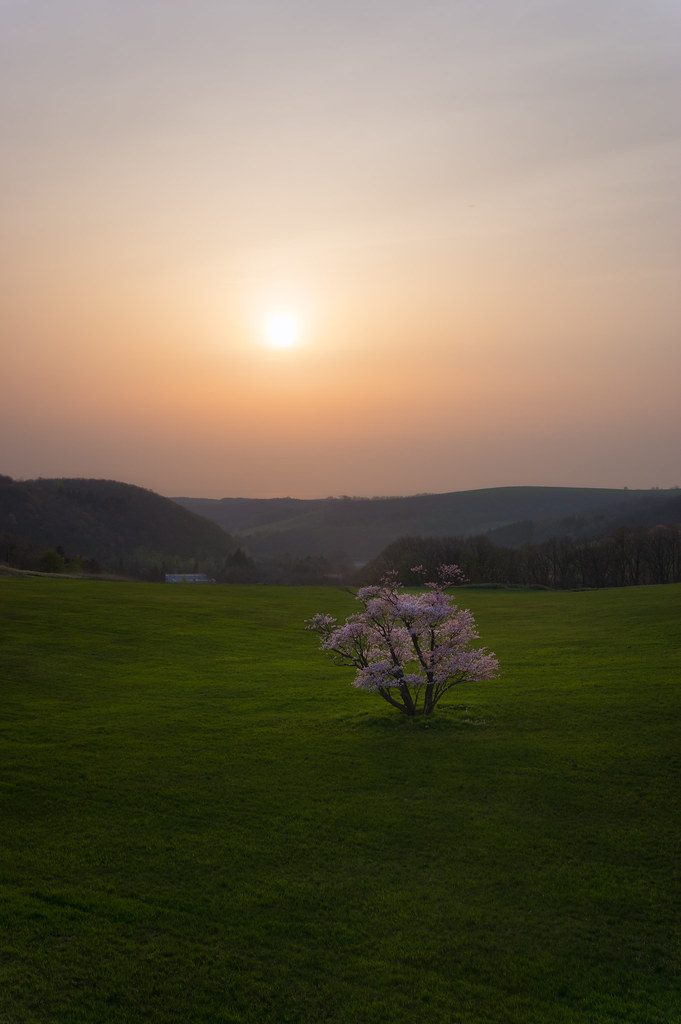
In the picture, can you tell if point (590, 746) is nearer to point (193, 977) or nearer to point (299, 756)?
point (299, 756)

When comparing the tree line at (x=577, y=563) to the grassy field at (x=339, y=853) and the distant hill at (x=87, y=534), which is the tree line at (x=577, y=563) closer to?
the grassy field at (x=339, y=853)

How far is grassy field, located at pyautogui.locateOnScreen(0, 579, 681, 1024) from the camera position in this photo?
28.1 feet

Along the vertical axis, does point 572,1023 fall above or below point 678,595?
below

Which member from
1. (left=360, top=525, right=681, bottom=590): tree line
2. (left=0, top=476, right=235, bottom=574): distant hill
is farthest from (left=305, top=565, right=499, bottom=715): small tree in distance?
(left=0, top=476, right=235, bottom=574): distant hill

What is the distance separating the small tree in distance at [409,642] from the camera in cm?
1847

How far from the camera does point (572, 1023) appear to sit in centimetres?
806

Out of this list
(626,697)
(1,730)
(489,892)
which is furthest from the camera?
(626,697)

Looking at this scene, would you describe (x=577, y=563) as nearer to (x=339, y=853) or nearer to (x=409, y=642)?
(x=409, y=642)

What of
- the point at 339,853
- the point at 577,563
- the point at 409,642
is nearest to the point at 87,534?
the point at 577,563

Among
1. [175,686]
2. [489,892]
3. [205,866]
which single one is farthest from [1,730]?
[489,892]

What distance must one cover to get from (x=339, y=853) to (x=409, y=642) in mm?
7917

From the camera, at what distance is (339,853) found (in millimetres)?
11773

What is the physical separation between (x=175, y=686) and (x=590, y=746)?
44.9 feet

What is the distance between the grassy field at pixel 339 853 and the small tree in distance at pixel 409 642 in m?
1.20
